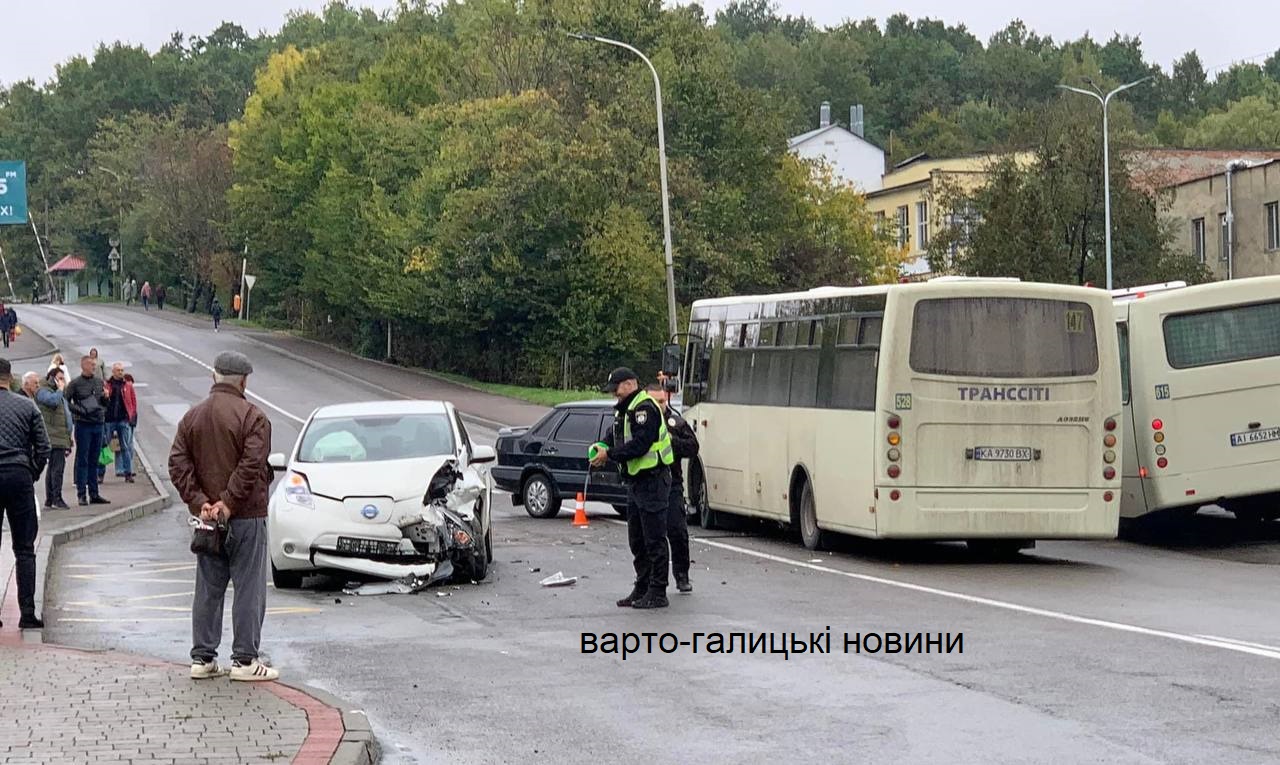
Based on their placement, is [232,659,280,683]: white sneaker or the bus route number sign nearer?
[232,659,280,683]: white sneaker

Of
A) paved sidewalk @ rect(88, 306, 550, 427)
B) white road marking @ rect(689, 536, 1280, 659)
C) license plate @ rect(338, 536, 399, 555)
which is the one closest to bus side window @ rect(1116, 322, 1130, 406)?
white road marking @ rect(689, 536, 1280, 659)

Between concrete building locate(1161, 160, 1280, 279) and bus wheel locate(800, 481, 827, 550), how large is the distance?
43409 mm

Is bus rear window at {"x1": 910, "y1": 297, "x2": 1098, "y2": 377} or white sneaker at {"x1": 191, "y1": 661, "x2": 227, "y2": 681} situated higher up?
bus rear window at {"x1": 910, "y1": 297, "x2": 1098, "y2": 377}

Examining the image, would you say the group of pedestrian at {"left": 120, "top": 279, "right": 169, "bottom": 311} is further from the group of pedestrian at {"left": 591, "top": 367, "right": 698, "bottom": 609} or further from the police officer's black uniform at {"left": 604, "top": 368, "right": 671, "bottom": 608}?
the police officer's black uniform at {"left": 604, "top": 368, "right": 671, "bottom": 608}

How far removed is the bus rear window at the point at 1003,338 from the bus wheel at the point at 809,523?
2.43 m

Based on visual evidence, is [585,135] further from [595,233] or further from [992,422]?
[992,422]

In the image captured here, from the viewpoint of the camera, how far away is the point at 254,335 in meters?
80.9

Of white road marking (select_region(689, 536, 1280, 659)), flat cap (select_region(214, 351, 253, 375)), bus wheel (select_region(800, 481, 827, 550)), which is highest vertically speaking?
flat cap (select_region(214, 351, 253, 375))

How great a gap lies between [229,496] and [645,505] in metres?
4.74

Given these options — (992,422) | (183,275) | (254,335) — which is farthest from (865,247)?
(992,422)

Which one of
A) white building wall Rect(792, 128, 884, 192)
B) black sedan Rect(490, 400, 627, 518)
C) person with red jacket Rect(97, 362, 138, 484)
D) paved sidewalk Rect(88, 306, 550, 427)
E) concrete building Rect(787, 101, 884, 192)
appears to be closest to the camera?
black sedan Rect(490, 400, 627, 518)

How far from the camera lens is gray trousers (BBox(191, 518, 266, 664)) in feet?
34.0

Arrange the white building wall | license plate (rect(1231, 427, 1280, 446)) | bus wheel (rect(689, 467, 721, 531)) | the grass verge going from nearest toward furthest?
license plate (rect(1231, 427, 1280, 446)) → bus wheel (rect(689, 467, 721, 531)) → the grass verge → the white building wall

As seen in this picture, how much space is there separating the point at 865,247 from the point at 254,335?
27.1 meters
